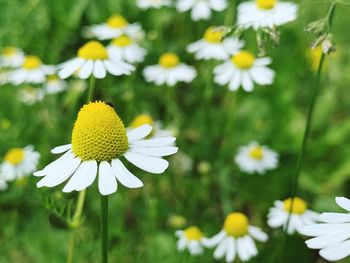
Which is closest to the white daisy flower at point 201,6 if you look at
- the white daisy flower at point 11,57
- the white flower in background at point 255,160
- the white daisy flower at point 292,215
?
the white flower in background at point 255,160

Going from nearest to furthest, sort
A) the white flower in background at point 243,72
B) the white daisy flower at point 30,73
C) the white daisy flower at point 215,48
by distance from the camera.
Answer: the white flower in background at point 243,72, the white daisy flower at point 215,48, the white daisy flower at point 30,73

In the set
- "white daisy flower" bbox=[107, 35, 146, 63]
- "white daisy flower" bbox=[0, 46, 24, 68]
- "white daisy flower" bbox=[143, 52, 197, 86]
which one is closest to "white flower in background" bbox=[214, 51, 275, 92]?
"white daisy flower" bbox=[143, 52, 197, 86]

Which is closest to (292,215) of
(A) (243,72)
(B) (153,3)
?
(A) (243,72)

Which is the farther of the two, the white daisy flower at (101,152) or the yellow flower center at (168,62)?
the yellow flower center at (168,62)

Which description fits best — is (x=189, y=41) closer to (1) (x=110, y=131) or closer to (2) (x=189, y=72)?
(2) (x=189, y=72)

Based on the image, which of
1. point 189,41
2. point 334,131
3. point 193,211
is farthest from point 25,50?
point 334,131

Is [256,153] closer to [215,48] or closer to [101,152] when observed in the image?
[215,48]

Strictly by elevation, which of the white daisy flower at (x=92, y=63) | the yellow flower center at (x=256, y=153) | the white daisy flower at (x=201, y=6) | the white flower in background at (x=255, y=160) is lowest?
the white flower in background at (x=255, y=160)

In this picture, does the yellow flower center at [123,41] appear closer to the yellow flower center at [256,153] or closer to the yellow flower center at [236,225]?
the yellow flower center at [256,153]
